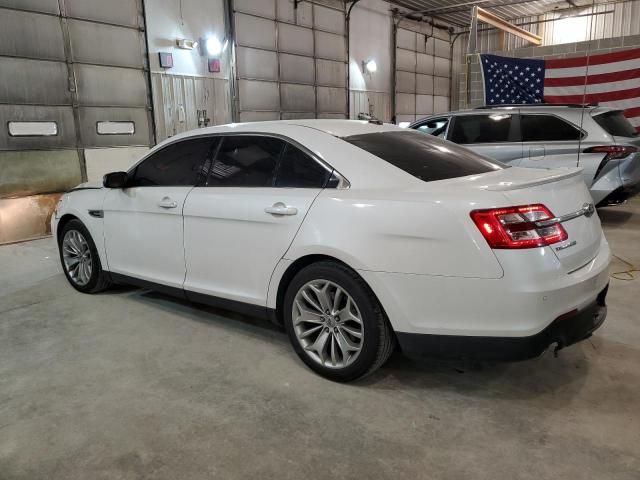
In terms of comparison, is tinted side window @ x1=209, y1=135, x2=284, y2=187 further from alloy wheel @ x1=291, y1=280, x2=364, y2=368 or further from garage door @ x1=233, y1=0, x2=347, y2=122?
garage door @ x1=233, y1=0, x2=347, y2=122

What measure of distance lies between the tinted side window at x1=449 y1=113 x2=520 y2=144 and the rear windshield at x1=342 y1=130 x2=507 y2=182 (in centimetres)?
386

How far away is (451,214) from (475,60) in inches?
368

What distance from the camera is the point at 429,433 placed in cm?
235

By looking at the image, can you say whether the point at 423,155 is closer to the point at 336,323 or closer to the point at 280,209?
the point at 280,209

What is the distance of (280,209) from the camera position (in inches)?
114

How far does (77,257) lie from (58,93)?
471cm

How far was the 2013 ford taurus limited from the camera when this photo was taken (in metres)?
2.30

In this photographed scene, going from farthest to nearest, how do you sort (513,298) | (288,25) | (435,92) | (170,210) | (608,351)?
1. (435,92)
2. (288,25)
3. (170,210)
4. (608,351)
5. (513,298)

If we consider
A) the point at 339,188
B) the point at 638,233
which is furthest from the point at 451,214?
the point at 638,233

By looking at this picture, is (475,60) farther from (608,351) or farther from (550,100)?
(608,351)

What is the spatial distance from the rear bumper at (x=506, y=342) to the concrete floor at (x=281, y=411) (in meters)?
0.31

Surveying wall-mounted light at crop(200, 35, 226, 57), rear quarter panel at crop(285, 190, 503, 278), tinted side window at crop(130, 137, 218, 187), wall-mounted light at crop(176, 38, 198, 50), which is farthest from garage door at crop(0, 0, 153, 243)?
rear quarter panel at crop(285, 190, 503, 278)

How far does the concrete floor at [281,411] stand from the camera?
2148 mm

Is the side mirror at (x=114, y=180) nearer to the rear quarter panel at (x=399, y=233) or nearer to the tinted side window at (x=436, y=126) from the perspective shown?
the rear quarter panel at (x=399, y=233)
